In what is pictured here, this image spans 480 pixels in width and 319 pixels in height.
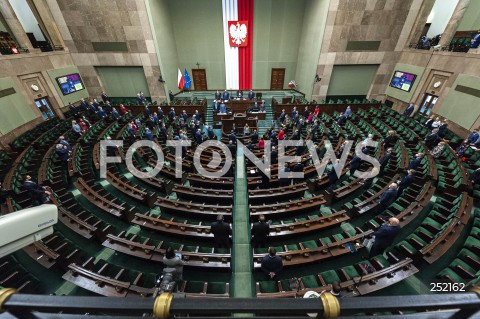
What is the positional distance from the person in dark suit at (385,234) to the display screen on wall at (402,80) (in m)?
14.3

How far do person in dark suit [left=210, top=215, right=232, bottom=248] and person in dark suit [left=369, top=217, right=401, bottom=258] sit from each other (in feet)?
10.3

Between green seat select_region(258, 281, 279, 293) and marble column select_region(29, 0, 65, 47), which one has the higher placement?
marble column select_region(29, 0, 65, 47)

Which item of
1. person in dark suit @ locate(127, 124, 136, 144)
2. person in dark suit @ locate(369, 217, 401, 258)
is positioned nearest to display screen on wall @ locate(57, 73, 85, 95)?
person in dark suit @ locate(127, 124, 136, 144)

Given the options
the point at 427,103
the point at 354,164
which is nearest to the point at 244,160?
the point at 354,164

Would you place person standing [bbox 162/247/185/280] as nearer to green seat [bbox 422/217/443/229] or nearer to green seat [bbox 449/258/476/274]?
green seat [bbox 449/258/476/274]

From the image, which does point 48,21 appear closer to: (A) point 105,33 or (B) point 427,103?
(A) point 105,33

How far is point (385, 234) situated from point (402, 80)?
15.3m

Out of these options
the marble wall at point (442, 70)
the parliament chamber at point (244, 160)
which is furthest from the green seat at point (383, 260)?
the marble wall at point (442, 70)

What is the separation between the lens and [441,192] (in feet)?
20.6

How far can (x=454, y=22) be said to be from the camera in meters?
11.4

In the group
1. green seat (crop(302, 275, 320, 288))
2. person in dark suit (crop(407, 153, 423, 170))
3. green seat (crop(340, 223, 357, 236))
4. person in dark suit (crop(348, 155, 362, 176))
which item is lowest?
green seat (crop(340, 223, 357, 236))

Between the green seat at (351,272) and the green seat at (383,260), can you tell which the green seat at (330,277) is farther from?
the green seat at (383,260)

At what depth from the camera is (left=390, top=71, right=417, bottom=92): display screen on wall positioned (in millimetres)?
13789

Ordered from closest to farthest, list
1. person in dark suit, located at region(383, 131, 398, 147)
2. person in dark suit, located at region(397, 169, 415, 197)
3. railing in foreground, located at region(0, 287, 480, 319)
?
railing in foreground, located at region(0, 287, 480, 319), person in dark suit, located at region(397, 169, 415, 197), person in dark suit, located at region(383, 131, 398, 147)
